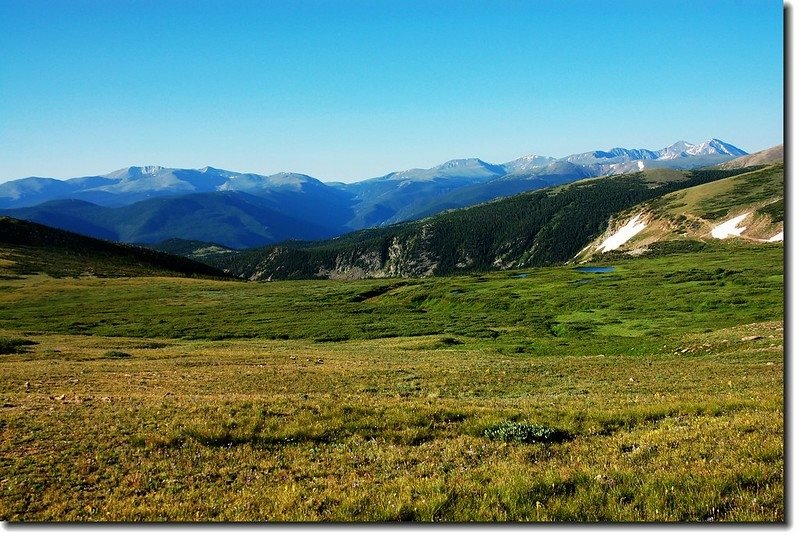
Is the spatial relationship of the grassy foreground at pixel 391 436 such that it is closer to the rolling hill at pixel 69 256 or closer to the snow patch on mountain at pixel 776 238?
the rolling hill at pixel 69 256

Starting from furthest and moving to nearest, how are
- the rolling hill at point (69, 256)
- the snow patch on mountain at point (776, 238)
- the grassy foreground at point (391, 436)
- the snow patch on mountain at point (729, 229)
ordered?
1. the snow patch on mountain at point (729, 229)
2. the snow patch on mountain at point (776, 238)
3. the rolling hill at point (69, 256)
4. the grassy foreground at point (391, 436)

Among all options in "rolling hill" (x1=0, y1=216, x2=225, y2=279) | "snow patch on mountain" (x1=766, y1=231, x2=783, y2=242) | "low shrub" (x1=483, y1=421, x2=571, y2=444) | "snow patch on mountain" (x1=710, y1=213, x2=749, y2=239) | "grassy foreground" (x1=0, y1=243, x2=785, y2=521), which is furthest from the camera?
"snow patch on mountain" (x1=710, y1=213, x2=749, y2=239)

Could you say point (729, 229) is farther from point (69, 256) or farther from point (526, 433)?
point (69, 256)

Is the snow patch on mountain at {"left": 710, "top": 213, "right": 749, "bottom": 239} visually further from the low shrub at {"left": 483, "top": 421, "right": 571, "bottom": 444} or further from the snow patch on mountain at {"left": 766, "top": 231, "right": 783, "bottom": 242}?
the low shrub at {"left": 483, "top": 421, "right": 571, "bottom": 444}

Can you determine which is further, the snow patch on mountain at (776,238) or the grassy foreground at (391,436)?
the snow patch on mountain at (776,238)

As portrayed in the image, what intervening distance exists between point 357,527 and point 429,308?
87.2m

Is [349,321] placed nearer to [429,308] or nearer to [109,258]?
[429,308]

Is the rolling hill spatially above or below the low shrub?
above

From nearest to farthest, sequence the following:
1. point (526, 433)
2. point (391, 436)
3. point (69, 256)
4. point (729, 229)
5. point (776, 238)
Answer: point (526, 433)
point (391, 436)
point (776, 238)
point (69, 256)
point (729, 229)

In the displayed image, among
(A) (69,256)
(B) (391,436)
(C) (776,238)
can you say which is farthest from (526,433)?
(A) (69,256)

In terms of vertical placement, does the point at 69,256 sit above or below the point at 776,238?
above

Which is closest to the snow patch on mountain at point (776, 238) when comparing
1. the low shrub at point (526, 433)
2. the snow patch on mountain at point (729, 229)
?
the snow patch on mountain at point (729, 229)

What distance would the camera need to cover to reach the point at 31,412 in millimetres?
16672

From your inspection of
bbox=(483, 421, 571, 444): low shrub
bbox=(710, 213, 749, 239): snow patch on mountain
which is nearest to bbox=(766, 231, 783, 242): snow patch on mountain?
bbox=(710, 213, 749, 239): snow patch on mountain
